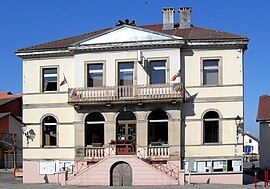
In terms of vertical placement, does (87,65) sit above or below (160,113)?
above

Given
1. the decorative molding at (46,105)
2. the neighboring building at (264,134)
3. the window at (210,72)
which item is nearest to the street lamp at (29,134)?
the decorative molding at (46,105)

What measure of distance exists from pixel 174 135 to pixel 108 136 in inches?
173

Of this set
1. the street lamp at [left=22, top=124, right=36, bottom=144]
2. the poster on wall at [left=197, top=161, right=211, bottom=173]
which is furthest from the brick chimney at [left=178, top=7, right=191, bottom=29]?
the street lamp at [left=22, top=124, right=36, bottom=144]

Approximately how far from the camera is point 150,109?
35062 millimetres

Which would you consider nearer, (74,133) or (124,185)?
(124,185)

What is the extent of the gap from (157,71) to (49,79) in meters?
7.82

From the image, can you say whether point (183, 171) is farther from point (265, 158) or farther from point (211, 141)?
point (265, 158)

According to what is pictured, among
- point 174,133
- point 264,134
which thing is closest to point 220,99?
point 174,133

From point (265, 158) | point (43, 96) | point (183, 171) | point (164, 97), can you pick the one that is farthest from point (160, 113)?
point (265, 158)

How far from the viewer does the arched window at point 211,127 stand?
35.0 meters

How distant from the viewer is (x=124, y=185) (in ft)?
112

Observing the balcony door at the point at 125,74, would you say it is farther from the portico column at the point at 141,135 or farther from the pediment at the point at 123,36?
the portico column at the point at 141,135

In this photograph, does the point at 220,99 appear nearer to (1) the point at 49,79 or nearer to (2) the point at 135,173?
(2) the point at 135,173

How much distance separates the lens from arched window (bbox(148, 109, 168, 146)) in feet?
115
